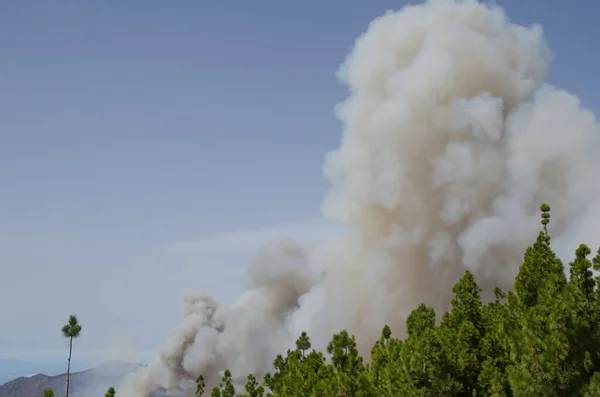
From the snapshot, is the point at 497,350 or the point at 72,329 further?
the point at 72,329

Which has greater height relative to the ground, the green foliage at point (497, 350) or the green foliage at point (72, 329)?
the green foliage at point (72, 329)

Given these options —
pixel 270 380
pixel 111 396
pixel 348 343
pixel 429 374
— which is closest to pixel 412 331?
pixel 429 374

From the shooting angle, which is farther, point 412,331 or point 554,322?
point 412,331

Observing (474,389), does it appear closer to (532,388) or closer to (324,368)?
(532,388)

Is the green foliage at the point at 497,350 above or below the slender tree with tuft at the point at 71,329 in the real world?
below

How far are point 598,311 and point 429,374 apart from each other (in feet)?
34.8

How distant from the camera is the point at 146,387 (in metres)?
124

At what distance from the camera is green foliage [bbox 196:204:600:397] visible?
2675cm

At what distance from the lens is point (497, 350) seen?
121 feet

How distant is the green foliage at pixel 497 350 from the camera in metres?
26.8

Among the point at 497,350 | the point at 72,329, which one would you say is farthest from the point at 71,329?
the point at 497,350

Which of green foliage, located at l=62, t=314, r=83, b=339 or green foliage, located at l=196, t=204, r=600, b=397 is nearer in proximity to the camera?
green foliage, located at l=196, t=204, r=600, b=397

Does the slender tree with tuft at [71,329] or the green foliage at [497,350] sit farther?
the slender tree with tuft at [71,329]

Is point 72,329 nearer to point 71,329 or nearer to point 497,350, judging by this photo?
point 71,329
